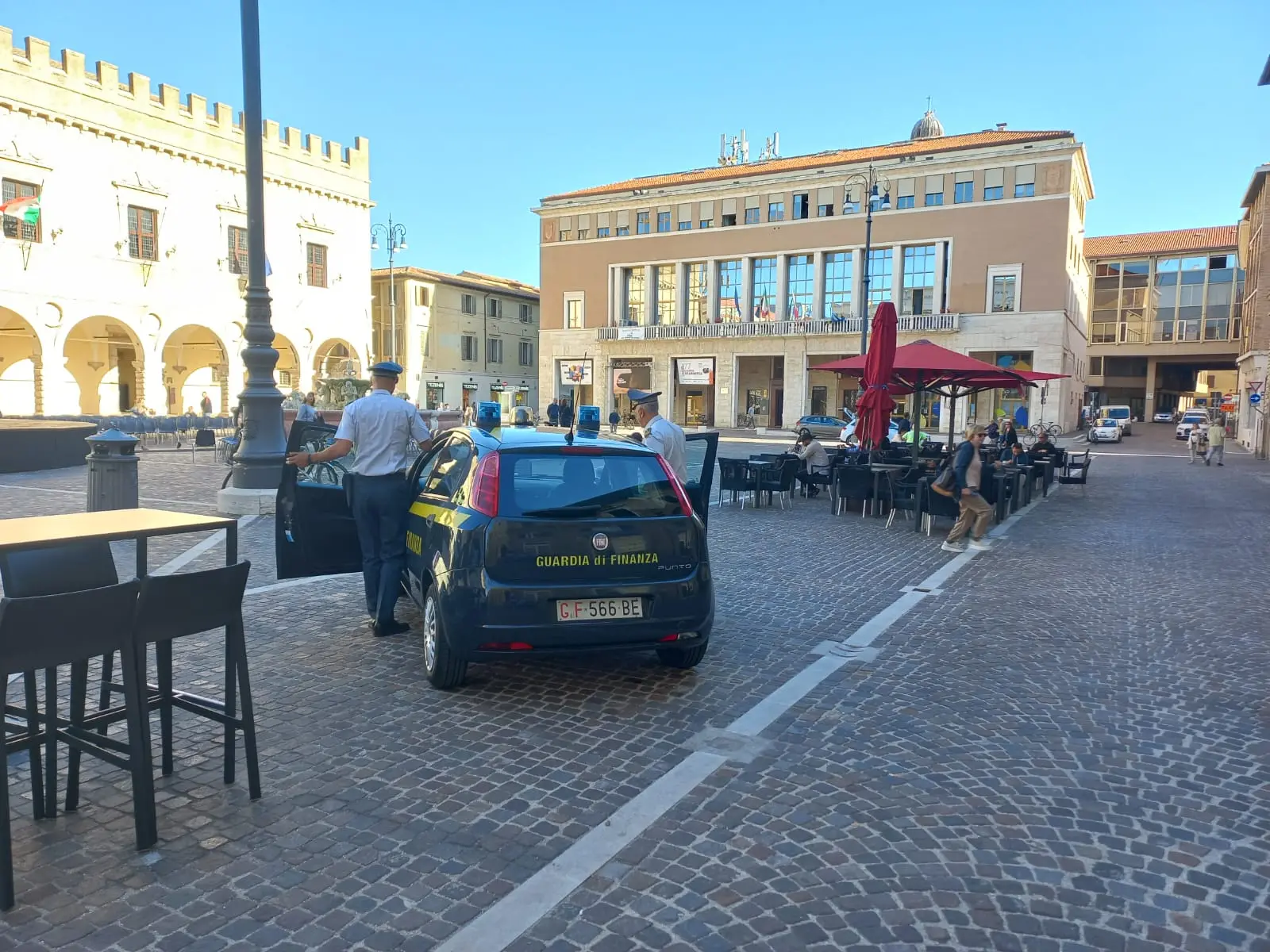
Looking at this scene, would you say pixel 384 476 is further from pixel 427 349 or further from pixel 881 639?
pixel 427 349

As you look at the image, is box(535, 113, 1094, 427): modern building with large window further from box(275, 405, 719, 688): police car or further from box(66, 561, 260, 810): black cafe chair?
box(66, 561, 260, 810): black cafe chair

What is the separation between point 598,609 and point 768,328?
5077 cm

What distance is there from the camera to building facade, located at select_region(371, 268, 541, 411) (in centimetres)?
5612

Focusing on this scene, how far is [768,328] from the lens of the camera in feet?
177

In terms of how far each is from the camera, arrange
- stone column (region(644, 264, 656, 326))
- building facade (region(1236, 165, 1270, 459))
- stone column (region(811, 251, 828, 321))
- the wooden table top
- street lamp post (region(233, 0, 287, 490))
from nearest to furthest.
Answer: the wooden table top < street lamp post (region(233, 0, 287, 490)) < building facade (region(1236, 165, 1270, 459)) < stone column (region(811, 251, 828, 321)) < stone column (region(644, 264, 656, 326))

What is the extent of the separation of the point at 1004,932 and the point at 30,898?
326 centimetres

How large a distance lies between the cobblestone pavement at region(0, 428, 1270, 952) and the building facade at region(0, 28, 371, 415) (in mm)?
29492

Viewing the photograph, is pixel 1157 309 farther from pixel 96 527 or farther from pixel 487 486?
pixel 96 527

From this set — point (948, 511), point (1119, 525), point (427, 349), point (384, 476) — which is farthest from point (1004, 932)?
point (427, 349)

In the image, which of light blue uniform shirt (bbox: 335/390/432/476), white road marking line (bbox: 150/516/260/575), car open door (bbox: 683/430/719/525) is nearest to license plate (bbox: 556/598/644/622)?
car open door (bbox: 683/430/719/525)

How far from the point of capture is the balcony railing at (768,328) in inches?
1928

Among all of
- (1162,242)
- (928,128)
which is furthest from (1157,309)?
(928,128)

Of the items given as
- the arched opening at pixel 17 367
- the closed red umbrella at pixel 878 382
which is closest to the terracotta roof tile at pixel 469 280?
the arched opening at pixel 17 367

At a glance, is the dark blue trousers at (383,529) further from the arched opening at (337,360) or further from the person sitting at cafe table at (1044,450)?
the arched opening at (337,360)
